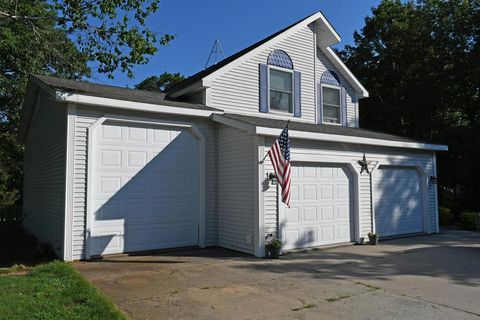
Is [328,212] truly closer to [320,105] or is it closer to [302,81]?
[320,105]

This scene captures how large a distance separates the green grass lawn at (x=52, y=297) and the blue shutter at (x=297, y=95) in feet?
29.2

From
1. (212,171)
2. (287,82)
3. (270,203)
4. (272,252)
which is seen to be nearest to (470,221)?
(287,82)

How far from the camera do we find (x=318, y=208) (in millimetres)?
10719

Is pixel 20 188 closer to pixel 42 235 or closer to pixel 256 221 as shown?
pixel 42 235

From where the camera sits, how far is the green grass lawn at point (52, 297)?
5.06 meters

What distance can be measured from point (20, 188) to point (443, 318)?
29.1 metres

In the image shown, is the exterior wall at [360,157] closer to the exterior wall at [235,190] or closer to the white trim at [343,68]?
the exterior wall at [235,190]

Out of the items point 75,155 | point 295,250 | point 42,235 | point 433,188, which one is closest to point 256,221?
point 295,250

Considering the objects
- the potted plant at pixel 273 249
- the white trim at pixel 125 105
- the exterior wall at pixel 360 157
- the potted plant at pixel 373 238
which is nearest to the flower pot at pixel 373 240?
the potted plant at pixel 373 238

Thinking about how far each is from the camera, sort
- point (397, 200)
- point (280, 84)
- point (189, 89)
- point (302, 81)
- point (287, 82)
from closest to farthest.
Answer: point (189, 89) → point (397, 200) → point (280, 84) → point (287, 82) → point (302, 81)

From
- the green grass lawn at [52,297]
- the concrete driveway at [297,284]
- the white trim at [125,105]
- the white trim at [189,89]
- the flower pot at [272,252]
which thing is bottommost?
the concrete driveway at [297,284]

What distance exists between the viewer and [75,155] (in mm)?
8828

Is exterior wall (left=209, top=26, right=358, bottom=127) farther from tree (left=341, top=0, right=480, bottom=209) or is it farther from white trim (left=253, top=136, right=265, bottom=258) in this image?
tree (left=341, top=0, right=480, bottom=209)

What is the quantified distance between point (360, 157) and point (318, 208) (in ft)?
7.28
